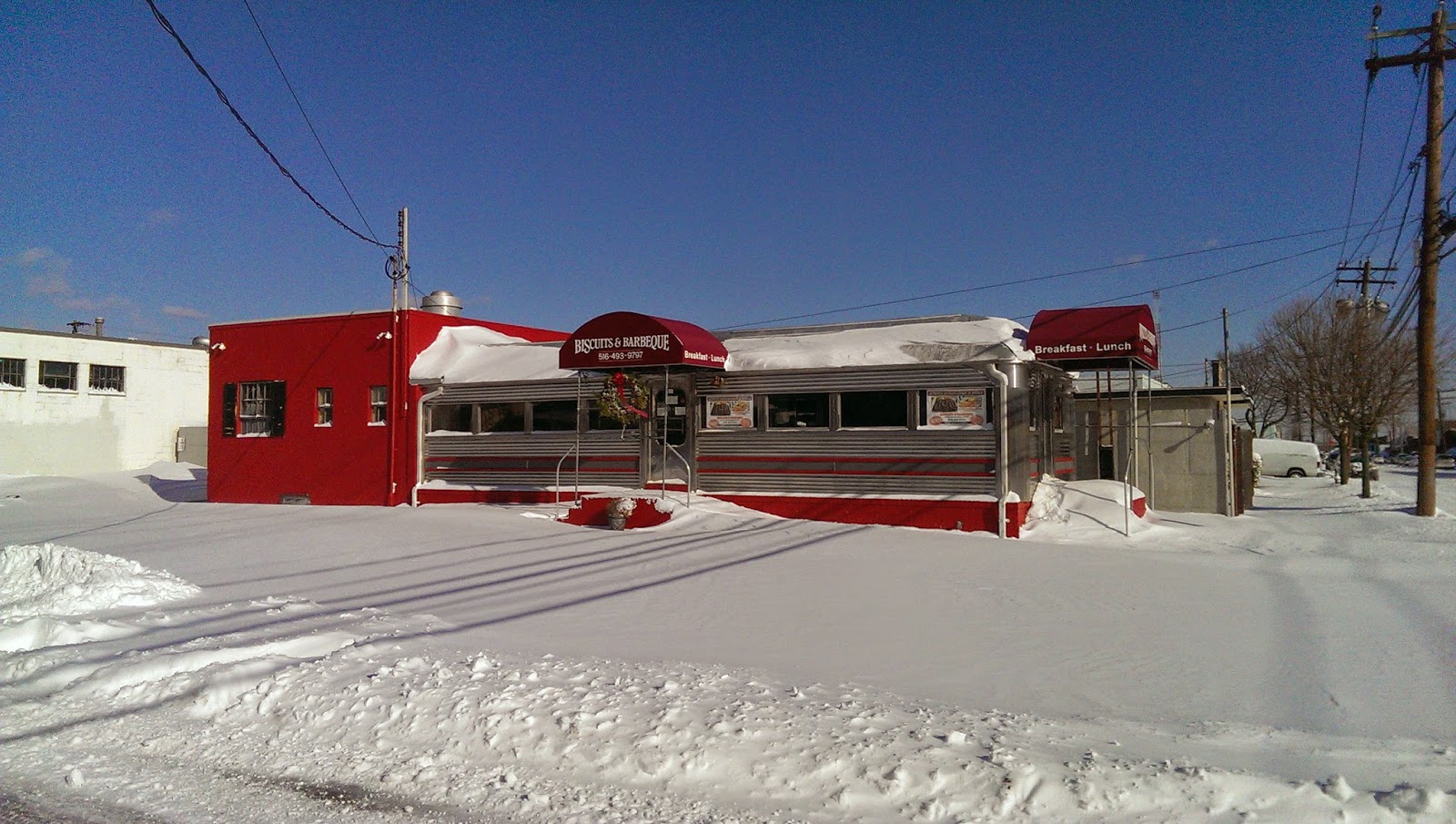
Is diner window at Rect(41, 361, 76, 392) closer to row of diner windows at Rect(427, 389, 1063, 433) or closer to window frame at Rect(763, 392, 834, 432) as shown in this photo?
row of diner windows at Rect(427, 389, 1063, 433)

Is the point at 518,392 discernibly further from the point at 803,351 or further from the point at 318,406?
the point at 803,351

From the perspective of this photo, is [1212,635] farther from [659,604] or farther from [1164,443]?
[1164,443]

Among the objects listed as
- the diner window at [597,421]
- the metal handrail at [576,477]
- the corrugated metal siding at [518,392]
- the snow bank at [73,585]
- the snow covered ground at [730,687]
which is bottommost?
the snow covered ground at [730,687]

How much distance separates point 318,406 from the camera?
2259cm

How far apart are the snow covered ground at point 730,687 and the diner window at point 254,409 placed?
33.4 ft

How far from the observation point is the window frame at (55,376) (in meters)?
36.9

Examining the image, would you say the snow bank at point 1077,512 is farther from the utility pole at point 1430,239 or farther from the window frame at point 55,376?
the window frame at point 55,376

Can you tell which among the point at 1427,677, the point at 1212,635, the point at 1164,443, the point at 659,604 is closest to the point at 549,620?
the point at 659,604

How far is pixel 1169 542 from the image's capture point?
15.2 m

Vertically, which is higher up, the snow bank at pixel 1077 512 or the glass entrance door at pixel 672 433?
the glass entrance door at pixel 672 433

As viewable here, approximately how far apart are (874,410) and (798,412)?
59.5 inches

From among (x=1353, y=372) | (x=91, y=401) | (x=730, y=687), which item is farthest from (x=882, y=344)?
(x=91, y=401)

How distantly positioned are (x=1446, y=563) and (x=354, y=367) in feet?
68.7

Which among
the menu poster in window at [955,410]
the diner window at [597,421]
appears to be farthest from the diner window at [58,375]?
the menu poster in window at [955,410]
